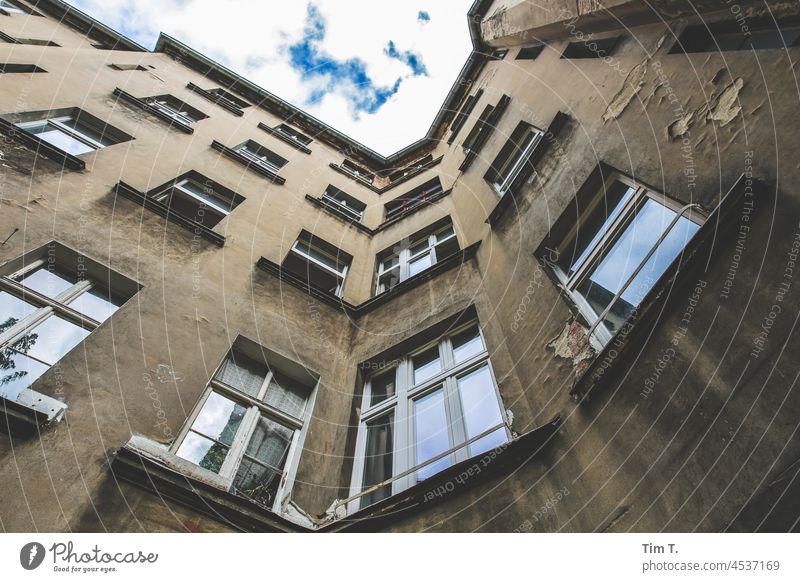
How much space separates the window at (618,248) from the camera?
13.7 ft

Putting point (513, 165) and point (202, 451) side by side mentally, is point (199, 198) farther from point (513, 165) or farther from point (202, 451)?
point (513, 165)

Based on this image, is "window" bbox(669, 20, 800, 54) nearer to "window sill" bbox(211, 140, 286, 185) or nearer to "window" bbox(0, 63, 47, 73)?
"window sill" bbox(211, 140, 286, 185)

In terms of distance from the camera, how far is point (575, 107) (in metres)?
6.82

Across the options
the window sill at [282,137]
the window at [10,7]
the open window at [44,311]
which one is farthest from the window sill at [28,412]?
the window at [10,7]

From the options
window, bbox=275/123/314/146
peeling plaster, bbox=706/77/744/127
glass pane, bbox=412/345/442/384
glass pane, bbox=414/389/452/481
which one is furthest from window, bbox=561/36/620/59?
window, bbox=275/123/314/146

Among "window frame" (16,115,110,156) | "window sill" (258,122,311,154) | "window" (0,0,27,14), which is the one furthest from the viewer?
"window sill" (258,122,311,154)

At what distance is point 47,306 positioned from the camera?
512cm

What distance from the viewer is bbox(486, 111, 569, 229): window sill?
684 centimetres

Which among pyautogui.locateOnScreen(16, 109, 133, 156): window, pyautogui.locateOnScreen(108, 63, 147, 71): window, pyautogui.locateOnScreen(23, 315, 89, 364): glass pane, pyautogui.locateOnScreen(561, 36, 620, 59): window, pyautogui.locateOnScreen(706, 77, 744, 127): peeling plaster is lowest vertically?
pyautogui.locateOnScreen(23, 315, 89, 364): glass pane

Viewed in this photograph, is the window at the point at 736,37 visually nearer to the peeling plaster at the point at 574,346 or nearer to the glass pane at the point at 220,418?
the peeling plaster at the point at 574,346

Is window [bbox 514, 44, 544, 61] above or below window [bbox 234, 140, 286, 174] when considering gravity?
above

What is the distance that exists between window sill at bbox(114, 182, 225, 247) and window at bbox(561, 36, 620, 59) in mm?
6609
